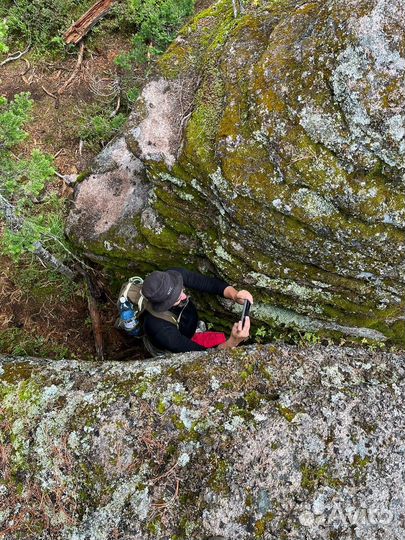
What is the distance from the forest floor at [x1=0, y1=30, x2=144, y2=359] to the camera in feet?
23.4

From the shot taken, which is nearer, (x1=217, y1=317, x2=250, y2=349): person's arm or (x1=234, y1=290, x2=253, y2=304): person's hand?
(x1=217, y1=317, x2=250, y2=349): person's arm

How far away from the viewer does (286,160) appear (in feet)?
15.2

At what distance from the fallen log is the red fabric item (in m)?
6.46

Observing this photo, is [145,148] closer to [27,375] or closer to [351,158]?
[351,158]

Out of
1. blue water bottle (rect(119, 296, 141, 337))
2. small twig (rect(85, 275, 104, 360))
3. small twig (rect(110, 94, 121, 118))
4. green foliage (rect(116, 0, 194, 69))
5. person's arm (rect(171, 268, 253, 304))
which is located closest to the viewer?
blue water bottle (rect(119, 296, 141, 337))

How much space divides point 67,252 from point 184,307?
242 cm

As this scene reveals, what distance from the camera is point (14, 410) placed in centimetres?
447

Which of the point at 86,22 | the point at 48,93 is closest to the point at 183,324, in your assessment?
the point at 48,93

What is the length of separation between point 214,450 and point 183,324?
7.42 ft

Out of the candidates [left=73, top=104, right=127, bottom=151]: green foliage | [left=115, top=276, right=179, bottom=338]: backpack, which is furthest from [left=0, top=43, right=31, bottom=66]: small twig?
[left=115, top=276, right=179, bottom=338]: backpack

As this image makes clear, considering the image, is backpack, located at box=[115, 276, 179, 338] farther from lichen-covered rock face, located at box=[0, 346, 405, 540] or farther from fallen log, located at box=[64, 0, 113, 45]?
fallen log, located at box=[64, 0, 113, 45]

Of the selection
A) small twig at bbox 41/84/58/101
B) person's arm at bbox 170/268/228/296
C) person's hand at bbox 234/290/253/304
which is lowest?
person's hand at bbox 234/290/253/304

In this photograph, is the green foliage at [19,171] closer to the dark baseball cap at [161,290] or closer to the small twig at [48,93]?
the dark baseball cap at [161,290]

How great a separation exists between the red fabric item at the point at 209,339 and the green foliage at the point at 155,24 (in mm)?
5201
